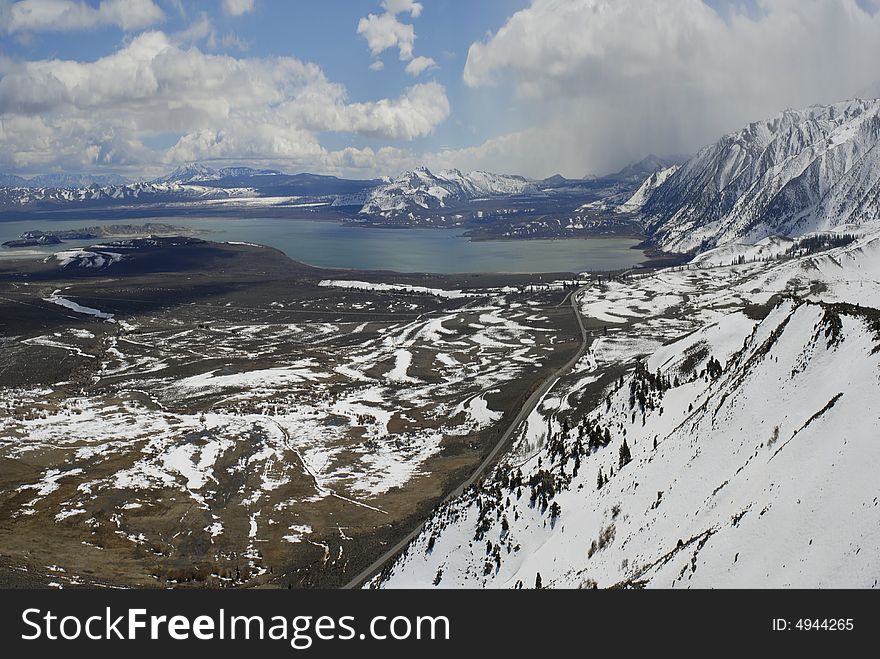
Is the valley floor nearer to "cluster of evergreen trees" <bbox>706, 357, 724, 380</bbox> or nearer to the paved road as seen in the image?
the paved road

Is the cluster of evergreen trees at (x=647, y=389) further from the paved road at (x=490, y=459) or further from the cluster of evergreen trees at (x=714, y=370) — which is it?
the paved road at (x=490, y=459)

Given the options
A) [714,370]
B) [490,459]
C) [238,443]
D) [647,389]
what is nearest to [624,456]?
[647,389]

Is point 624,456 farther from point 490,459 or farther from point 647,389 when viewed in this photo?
point 490,459

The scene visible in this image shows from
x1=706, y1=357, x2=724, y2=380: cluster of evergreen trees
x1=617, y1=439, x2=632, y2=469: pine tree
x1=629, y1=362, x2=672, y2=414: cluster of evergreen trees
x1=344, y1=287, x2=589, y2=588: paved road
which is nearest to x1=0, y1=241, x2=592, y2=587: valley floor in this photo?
x1=344, y1=287, x2=589, y2=588: paved road

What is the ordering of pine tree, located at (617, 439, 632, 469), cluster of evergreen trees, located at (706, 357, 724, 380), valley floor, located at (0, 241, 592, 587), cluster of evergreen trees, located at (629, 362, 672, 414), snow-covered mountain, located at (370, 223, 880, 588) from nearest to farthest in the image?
1. snow-covered mountain, located at (370, 223, 880, 588)
2. pine tree, located at (617, 439, 632, 469)
3. valley floor, located at (0, 241, 592, 587)
4. cluster of evergreen trees, located at (706, 357, 724, 380)
5. cluster of evergreen trees, located at (629, 362, 672, 414)

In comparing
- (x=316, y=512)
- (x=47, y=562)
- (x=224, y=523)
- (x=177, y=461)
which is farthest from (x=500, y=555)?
(x=177, y=461)

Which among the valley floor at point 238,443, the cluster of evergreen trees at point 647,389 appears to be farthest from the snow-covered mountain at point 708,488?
the valley floor at point 238,443
